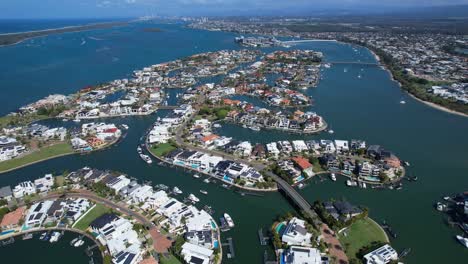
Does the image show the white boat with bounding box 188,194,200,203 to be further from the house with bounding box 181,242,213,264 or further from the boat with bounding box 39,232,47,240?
the boat with bounding box 39,232,47,240

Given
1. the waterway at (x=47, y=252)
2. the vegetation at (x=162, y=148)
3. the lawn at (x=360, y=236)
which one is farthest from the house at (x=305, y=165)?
the waterway at (x=47, y=252)

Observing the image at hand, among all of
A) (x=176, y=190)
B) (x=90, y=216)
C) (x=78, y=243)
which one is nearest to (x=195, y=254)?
(x=176, y=190)

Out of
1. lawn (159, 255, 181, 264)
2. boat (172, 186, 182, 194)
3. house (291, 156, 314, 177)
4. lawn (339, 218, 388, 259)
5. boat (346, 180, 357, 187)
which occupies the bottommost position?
lawn (159, 255, 181, 264)

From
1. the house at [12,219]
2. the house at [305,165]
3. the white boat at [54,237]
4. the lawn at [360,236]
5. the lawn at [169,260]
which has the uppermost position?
the house at [305,165]

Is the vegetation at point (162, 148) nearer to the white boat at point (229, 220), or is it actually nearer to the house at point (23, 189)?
the house at point (23, 189)

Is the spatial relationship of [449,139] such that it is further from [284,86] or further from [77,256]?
[77,256]

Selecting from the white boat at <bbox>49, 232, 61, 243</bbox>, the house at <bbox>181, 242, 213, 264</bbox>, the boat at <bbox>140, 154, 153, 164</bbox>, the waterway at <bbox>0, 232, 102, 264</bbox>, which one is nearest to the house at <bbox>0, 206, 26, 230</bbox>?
the waterway at <bbox>0, 232, 102, 264</bbox>

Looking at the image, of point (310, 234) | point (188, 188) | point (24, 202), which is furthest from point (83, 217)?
point (310, 234)
